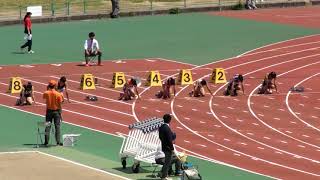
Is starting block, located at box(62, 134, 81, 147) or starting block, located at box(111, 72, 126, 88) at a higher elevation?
starting block, located at box(111, 72, 126, 88)

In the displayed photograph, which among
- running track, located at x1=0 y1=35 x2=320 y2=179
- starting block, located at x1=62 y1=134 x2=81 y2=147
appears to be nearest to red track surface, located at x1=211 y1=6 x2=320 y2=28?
running track, located at x1=0 y1=35 x2=320 y2=179

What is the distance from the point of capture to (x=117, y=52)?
55000 millimetres

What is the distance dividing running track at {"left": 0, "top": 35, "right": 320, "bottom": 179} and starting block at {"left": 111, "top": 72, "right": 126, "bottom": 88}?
438 millimetres

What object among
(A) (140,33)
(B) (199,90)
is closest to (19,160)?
(B) (199,90)

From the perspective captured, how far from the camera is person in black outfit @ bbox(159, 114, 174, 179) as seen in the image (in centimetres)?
2803

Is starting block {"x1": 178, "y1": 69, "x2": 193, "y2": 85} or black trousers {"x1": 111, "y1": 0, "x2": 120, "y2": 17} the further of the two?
black trousers {"x1": 111, "y1": 0, "x2": 120, "y2": 17}

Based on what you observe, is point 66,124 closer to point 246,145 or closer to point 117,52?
point 246,145

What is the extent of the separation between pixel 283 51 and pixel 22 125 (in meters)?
22.0

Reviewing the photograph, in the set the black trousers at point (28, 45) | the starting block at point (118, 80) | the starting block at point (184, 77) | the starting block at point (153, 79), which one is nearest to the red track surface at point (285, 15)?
the black trousers at point (28, 45)

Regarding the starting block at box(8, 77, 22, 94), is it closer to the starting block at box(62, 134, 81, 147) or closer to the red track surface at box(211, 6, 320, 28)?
the starting block at box(62, 134, 81, 147)

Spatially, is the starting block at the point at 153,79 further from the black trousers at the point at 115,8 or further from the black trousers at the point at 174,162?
the black trousers at the point at 115,8

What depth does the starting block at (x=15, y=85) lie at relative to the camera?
43562 mm

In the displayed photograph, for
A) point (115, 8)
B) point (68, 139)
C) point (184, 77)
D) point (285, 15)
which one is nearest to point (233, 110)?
point (184, 77)

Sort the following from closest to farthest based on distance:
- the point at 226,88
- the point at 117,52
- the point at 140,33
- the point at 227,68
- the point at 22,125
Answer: the point at 22,125 → the point at 226,88 → the point at 227,68 → the point at 117,52 → the point at 140,33
